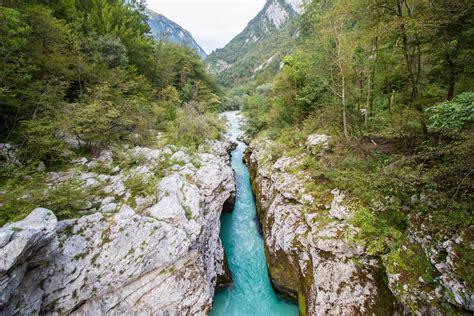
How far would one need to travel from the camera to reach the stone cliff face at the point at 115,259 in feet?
12.8

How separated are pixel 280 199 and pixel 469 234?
214 inches

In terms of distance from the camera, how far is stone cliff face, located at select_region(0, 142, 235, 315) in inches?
153

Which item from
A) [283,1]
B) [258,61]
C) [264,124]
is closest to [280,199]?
[264,124]

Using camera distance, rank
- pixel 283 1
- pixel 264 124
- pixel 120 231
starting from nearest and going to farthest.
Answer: pixel 120 231 → pixel 264 124 → pixel 283 1

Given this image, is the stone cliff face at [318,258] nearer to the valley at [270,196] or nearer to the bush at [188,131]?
the valley at [270,196]

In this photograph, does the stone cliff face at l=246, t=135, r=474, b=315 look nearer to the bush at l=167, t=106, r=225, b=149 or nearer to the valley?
the valley

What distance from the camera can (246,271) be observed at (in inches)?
320

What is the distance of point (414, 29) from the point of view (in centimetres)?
512

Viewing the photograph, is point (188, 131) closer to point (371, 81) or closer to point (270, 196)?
point (270, 196)

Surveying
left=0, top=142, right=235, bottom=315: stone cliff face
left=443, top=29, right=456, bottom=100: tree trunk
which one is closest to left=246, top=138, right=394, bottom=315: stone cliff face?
left=0, top=142, right=235, bottom=315: stone cliff face

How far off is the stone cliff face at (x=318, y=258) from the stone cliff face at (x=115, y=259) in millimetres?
2547

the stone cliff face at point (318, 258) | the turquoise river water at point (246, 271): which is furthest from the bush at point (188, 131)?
the stone cliff face at point (318, 258)

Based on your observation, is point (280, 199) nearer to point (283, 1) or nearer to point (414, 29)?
point (414, 29)

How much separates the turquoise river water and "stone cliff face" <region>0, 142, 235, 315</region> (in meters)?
0.84
